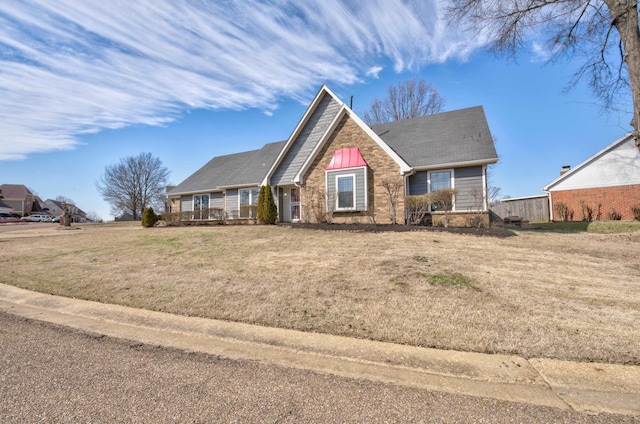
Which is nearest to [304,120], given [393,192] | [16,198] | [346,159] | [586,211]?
[346,159]

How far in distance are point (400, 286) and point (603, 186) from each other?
24177 millimetres

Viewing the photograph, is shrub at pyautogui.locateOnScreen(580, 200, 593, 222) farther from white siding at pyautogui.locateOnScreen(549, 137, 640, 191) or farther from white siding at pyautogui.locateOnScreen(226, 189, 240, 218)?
white siding at pyautogui.locateOnScreen(226, 189, 240, 218)

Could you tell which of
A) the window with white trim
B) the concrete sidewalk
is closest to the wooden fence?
the window with white trim

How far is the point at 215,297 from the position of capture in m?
5.69

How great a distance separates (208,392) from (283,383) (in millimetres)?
671

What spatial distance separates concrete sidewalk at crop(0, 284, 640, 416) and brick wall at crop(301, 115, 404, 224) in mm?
10422

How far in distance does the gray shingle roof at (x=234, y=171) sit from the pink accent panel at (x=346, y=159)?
23.8 feet

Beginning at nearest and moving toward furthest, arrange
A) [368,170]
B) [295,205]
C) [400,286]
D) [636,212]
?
[400,286], [368,170], [636,212], [295,205]

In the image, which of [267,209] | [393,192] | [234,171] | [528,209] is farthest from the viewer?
[528,209]

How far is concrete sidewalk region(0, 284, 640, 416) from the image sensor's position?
283 cm

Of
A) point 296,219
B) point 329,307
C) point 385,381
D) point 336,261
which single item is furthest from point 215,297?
point 296,219

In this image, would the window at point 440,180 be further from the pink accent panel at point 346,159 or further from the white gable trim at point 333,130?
the pink accent panel at point 346,159

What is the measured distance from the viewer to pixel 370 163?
14859 mm

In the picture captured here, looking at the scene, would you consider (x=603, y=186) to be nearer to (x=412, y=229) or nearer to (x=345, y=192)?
(x=412, y=229)
